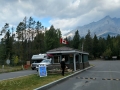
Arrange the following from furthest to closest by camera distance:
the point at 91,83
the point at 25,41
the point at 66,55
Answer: the point at 25,41, the point at 66,55, the point at 91,83

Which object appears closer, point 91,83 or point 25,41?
point 91,83

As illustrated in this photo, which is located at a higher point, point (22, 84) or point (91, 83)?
point (22, 84)

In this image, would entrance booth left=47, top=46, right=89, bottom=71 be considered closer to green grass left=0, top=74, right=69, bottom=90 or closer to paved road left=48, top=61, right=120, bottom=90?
paved road left=48, top=61, right=120, bottom=90

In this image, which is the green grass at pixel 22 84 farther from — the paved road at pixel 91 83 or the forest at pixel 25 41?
the forest at pixel 25 41

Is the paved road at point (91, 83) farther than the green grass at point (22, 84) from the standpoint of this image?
Yes

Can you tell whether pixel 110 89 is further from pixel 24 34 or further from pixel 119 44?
pixel 119 44

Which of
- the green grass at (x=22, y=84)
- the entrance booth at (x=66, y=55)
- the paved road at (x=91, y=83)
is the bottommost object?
the paved road at (x=91, y=83)

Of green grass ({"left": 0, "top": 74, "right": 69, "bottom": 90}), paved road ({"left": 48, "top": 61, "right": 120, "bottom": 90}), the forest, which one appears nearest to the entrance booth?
paved road ({"left": 48, "top": 61, "right": 120, "bottom": 90})

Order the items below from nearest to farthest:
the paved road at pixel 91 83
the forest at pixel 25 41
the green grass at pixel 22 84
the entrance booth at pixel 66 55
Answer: the green grass at pixel 22 84 < the paved road at pixel 91 83 < the entrance booth at pixel 66 55 < the forest at pixel 25 41

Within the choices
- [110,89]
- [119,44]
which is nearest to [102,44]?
[119,44]

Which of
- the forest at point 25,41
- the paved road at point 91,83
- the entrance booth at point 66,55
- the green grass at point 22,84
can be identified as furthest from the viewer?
the forest at point 25,41

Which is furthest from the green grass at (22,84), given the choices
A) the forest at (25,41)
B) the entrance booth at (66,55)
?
the forest at (25,41)

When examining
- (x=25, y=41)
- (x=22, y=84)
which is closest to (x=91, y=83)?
(x=22, y=84)

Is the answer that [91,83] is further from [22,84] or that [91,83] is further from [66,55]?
[66,55]
